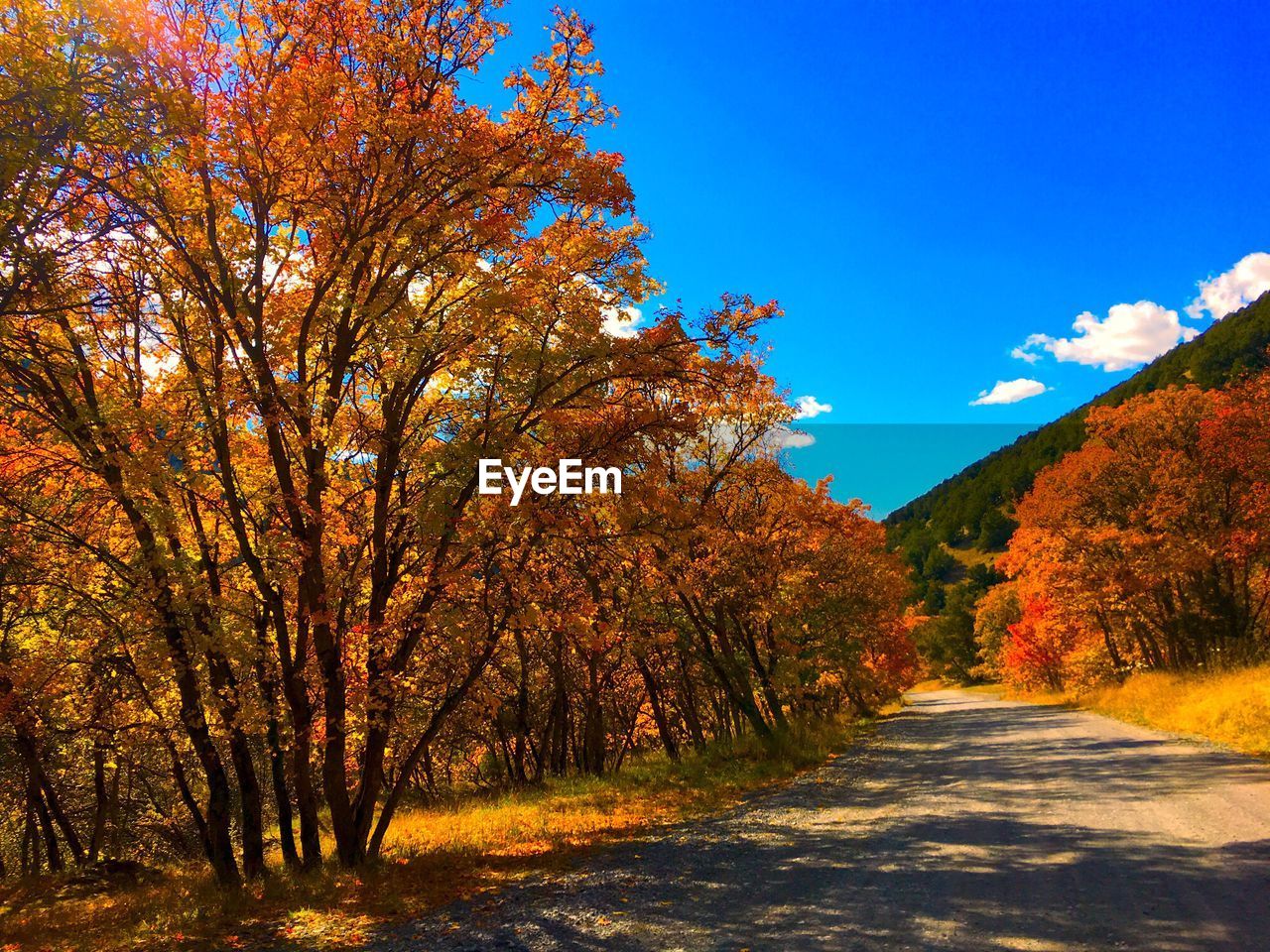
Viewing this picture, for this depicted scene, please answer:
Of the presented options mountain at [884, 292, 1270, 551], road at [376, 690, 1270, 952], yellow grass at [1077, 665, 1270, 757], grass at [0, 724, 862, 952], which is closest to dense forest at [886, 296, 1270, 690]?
yellow grass at [1077, 665, 1270, 757]

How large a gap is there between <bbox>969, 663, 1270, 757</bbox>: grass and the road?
3.02m

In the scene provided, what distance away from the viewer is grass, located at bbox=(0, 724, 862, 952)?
7875 millimetres

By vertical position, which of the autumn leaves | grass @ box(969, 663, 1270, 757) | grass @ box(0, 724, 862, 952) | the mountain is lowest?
grass @ box(969, 663, 1270, 757)

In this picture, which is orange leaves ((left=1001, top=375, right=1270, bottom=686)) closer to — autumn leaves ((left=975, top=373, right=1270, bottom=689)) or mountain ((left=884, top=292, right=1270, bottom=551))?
autumn leaves ((left=975, top=373, right=1270, bottom=689))

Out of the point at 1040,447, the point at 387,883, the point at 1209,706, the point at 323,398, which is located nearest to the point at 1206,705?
the point at 1209,706

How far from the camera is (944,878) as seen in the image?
7.03 metres

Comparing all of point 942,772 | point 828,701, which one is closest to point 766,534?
point 942,772

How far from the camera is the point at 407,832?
48.1ft

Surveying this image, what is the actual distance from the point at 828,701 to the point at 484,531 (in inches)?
1347

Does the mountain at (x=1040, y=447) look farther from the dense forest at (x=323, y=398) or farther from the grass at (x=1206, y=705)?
the dense forest at (x=323, y=398)

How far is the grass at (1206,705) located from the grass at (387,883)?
944cm

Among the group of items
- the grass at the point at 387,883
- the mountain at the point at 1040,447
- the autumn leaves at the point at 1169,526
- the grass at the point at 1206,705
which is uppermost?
the mountain at the point at 1040,447

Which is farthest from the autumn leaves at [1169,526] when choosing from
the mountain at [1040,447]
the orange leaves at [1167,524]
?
the mountain at [1040,447]

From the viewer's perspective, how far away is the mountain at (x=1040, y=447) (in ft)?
384
